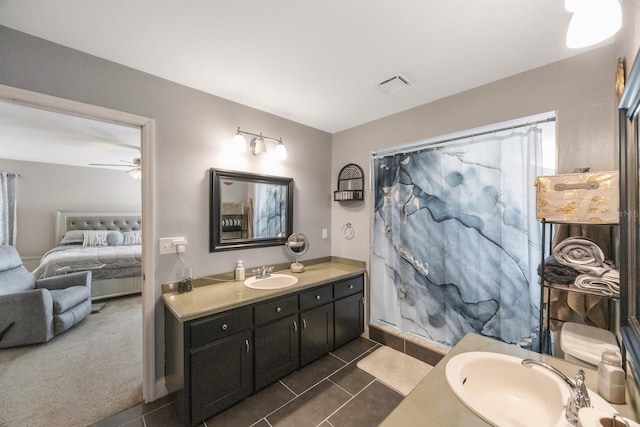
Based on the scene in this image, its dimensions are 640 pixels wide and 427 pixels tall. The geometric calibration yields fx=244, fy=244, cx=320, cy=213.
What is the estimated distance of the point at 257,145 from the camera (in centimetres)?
236

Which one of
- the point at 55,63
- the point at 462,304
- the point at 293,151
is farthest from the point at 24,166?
the point at 462,304

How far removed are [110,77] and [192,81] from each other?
0.51 meters

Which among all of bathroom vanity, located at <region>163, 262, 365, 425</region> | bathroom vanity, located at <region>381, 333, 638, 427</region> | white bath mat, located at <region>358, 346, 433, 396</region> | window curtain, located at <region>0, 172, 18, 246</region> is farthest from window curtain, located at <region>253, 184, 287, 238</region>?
window curtain, located at <region>0, 172, 18, 246</region>

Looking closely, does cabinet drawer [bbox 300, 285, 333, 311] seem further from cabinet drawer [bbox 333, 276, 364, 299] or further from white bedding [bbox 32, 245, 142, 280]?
white bedding [bbox 32, 245, 142, 280]

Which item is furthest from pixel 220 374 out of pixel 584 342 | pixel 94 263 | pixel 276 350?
pixel 94 263

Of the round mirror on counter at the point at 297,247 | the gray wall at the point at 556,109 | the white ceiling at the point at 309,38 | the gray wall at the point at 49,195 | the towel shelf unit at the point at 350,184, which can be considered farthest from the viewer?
the gray wall at the point at 49,195

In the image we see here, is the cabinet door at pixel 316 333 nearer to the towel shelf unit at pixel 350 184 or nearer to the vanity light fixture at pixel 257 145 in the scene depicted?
the towel shelf unit at pixel 350 184

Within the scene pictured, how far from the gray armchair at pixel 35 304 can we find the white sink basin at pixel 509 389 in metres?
3.75

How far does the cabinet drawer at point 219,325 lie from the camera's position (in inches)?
60.8

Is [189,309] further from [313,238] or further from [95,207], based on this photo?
[95,207]

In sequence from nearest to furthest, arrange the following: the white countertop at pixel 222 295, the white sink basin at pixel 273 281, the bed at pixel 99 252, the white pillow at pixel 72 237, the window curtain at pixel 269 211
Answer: the white countertop at pixel 222 295 < the white sink basin at pixel 273 281 < the window curtain at pixel 269 211 < the bed at pixel 99 252 < the white pillow at pixel 72 237

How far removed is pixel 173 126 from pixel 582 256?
2788mm

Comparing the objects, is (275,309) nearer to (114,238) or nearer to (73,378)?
(73,378)

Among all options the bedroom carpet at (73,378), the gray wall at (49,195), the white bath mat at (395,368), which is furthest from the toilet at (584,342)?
the gray wall at (49,195)
